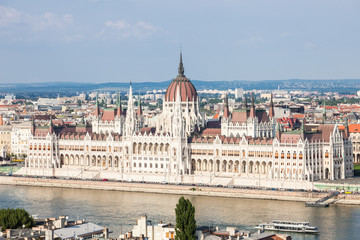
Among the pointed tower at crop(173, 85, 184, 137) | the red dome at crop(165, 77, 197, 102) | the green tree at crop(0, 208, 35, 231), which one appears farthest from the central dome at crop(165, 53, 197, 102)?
the green tree at crop(0, 208, 35, 231)

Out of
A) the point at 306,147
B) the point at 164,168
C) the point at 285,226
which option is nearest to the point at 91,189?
the point at 164,168

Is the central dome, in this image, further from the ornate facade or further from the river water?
the river water

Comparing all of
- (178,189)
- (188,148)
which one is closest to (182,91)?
(188,148)

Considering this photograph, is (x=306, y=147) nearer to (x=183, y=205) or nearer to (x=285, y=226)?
(x=285, y=226)

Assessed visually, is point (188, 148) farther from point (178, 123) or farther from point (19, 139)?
point (19, 139)

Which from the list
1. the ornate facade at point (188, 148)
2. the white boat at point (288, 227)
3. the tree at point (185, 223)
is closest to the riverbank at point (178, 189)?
the ornate facade at point (188, 148)

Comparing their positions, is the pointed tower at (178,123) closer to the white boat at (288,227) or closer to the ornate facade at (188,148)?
the ornate facade at (188,148)
